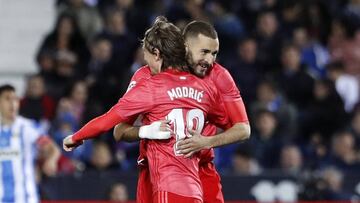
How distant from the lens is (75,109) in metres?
13.8

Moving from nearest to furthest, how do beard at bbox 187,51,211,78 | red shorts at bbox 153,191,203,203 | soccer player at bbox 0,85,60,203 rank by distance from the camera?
red shorts at bbox 153,191,203,203 → beard at bbox 187,51,211,78 → soccer player at bbox 0,85,60,203

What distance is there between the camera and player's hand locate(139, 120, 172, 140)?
656 cm

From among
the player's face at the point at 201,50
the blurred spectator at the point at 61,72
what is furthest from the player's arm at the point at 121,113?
the blurred spectator at the point at 61,72

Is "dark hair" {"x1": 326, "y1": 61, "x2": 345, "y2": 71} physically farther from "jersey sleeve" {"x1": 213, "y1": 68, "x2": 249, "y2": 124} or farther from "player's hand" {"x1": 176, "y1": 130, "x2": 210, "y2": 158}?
"player's hand" {"x1": 176, "y1": 130, "x2": 210, "y2": 158}

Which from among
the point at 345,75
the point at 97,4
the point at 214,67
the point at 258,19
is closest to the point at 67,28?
the point at 97,4

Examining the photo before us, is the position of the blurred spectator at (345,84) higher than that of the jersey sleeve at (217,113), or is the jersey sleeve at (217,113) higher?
the blurred spectator at (345,84)

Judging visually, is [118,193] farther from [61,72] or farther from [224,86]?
[224,86]

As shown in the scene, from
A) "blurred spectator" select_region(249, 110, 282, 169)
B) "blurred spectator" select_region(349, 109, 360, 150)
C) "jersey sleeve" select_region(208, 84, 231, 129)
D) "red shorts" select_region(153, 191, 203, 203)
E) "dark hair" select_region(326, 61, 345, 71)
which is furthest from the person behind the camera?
"dark hair" select_region(326, 61, 345, 71)

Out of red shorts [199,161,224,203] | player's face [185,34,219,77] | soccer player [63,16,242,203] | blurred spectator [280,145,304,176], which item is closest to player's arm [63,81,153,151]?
soccer player [63,16,242,203]

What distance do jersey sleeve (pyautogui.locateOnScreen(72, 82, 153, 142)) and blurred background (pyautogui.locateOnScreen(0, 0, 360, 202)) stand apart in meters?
5.86

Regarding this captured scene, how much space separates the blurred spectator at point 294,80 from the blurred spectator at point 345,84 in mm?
490

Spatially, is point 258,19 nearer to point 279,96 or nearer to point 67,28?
point 279,96

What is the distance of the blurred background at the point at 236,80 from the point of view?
1284 cm

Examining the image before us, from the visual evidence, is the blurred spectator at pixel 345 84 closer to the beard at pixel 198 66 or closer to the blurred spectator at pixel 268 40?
the blurred spectator at pixel 268 40
